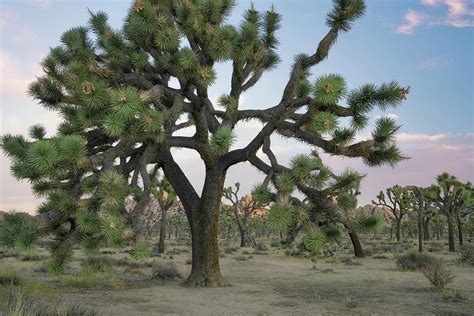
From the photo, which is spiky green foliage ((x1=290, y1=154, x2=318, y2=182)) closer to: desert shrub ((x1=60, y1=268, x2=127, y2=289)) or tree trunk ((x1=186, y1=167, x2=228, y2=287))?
tree trunk ((x1=186, y1=167, x2=228, y2=287))

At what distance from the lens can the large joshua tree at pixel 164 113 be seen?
8.24 m

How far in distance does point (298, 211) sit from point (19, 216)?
5.36 meters

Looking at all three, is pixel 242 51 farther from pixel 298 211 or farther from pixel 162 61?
pixel 298 211

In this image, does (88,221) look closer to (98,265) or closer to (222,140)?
(222,140)

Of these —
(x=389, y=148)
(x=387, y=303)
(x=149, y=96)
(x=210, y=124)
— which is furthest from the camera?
(x=210, y=124)

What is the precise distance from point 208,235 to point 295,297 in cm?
284

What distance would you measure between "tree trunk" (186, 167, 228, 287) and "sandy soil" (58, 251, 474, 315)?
1.67ft

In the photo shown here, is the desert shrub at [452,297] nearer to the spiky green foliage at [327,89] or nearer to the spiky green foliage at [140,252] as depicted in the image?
the spiky green foliage at [327,89]

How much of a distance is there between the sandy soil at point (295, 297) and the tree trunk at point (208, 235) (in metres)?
0.51

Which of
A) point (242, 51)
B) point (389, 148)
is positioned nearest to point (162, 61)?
point (242, 51)

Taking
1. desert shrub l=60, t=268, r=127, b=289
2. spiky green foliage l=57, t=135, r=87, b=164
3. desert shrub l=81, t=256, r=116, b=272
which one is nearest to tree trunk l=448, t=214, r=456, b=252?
desert shrub l=81, t=256, r=116, b=272

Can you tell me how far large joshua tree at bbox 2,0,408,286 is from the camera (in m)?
8.24

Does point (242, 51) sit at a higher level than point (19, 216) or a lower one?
higher

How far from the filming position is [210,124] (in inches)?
510
